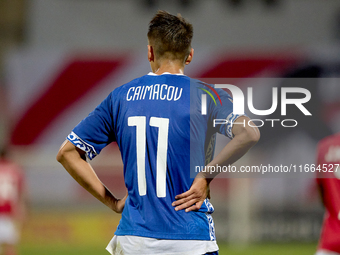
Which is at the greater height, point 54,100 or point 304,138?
point 54,100

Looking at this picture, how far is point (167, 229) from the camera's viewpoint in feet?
7.05

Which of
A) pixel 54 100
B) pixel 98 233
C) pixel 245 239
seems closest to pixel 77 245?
Result: pixel 98 233

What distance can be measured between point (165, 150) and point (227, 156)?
28 centimetres

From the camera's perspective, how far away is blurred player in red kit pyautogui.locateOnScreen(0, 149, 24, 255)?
8.17 metres

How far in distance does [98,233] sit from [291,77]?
7405mm

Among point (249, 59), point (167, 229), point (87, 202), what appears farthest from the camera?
point (249, 59)

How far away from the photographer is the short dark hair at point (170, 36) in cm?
232

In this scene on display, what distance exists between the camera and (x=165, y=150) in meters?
2.17

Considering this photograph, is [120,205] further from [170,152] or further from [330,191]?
[330,191]

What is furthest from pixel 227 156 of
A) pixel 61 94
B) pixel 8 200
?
pixel 61 94

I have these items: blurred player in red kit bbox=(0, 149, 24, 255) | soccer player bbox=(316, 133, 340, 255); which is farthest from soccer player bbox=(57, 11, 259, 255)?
blurred player in red kit bbox=(0, 149, 24, 255)

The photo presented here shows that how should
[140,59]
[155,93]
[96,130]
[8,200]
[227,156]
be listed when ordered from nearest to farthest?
[227,156] < [155,93] < [96,130] < [8,200] < [140,59]

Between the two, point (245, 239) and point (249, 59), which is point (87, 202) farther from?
point (249, 59)

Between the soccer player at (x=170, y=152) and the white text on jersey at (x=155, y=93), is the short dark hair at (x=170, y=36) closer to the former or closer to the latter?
the soccer player at (x=170, y=152)
